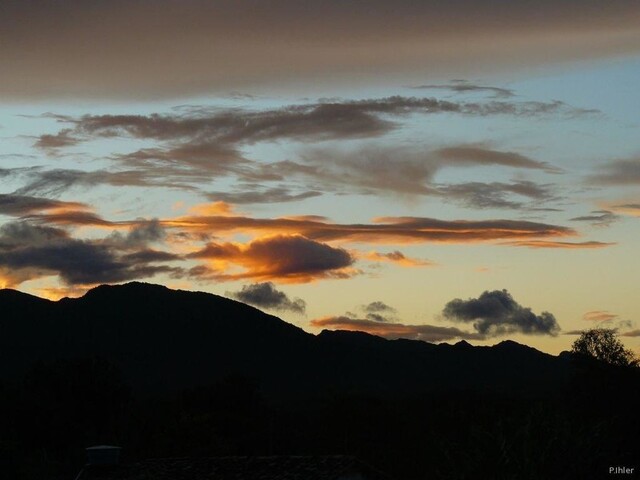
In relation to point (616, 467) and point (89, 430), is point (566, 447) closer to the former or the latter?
point (616, 467)

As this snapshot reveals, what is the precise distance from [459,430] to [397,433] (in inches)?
502

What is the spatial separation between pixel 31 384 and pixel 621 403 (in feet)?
254

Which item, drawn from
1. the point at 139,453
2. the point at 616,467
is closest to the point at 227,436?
the point at 139,453

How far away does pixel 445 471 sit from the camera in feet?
296

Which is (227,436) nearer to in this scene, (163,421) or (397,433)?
(163,421)

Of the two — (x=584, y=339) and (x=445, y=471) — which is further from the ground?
(x=584, y=339)

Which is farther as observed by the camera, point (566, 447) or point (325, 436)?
point (325, 436)

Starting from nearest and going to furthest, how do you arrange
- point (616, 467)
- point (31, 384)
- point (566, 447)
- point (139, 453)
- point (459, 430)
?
point (566, 447) → point (616, 467) → point (139, 453) → point (459, 430) → point (31, 384)

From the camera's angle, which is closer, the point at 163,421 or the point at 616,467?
the point at 616,467

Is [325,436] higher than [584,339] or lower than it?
lower

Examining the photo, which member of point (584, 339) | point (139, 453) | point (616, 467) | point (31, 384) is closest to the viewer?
point (616, 467)

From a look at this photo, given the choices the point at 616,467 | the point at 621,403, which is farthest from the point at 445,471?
the point at 621,403

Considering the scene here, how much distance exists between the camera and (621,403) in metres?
111

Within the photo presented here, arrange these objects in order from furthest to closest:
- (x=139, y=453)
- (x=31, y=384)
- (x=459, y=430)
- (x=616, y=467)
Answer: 1. (x=31, y=384)
2. (x=459, y=430)
3. (x=139, y=453)
4. (x=616, y=467)
